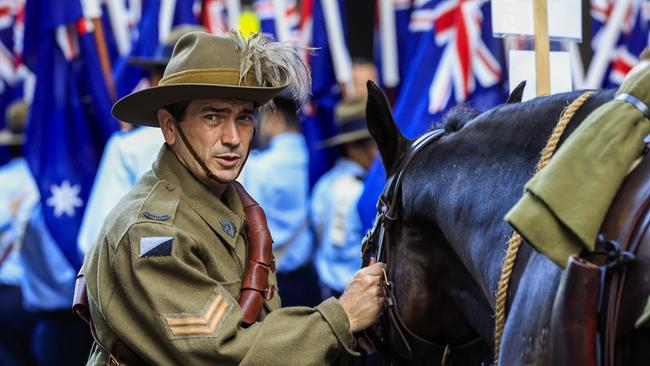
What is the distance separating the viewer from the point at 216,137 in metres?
3.51

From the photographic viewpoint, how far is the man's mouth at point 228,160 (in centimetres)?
353

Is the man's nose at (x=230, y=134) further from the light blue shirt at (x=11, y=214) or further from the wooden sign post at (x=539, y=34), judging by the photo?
the light blue shirt at (x=11, y=214)

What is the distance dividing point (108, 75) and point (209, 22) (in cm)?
108

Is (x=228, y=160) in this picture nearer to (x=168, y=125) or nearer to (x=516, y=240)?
(x=168, y=125)

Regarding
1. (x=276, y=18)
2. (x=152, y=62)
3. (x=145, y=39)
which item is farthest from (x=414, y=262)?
(x=145, y=39)

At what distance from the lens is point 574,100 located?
2805mm

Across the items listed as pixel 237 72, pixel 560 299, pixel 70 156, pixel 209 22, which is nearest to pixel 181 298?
pixel 237 72

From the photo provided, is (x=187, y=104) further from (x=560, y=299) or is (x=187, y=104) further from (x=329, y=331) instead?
(x=560, y=299)

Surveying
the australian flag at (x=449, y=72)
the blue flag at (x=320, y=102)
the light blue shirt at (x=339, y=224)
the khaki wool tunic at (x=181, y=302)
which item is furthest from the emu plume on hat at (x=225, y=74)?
the blue flag at (x=320, y=102)

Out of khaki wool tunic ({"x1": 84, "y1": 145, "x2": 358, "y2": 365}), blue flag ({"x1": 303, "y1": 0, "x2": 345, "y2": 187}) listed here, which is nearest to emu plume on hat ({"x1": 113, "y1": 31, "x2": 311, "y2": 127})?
khaki wool tunic ({"x1": 84, "y1": 145, "x2": 358, "y2": 365})

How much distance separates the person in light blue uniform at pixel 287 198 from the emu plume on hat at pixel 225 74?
3.51m

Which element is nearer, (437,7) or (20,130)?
(437,7)

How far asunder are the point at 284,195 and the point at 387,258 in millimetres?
3768

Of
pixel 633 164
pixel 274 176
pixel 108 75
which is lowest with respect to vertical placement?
pixel 274 176
